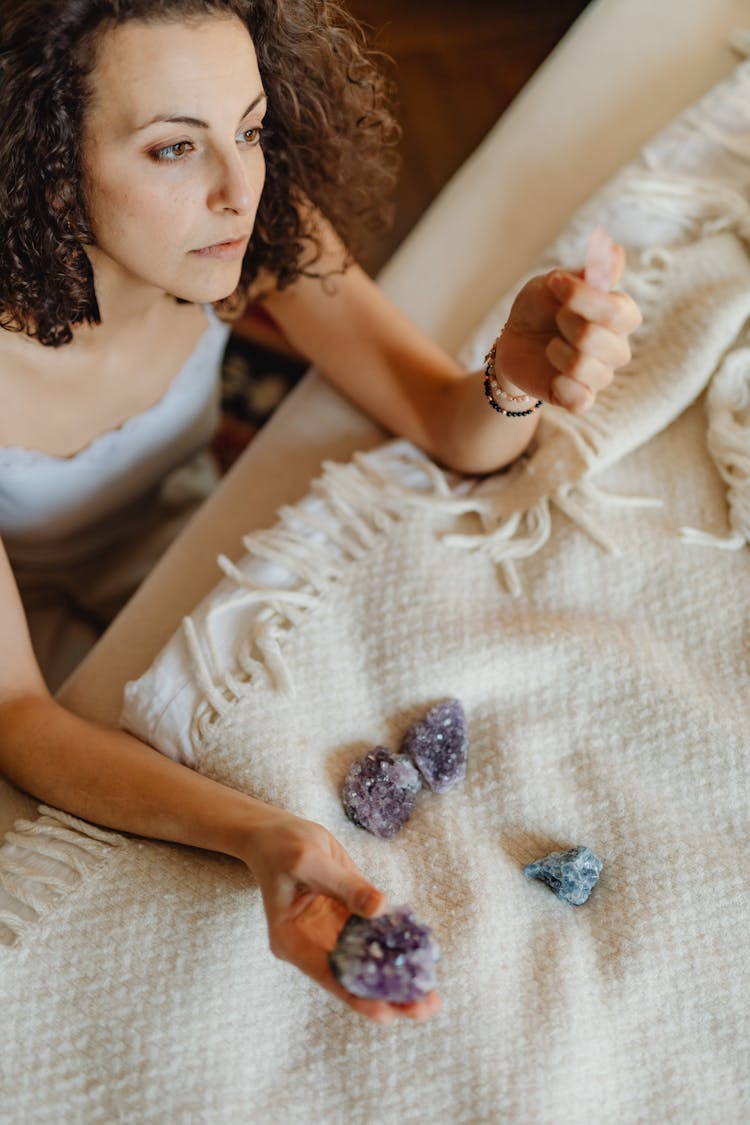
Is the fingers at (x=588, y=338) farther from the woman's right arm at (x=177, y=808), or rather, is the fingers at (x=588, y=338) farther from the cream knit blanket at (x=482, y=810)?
the woman's right arm at (x=177, y=808)

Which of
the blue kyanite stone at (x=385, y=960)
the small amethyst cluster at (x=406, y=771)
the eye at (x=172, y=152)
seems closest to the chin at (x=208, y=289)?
the eye at (x=172, y=152)

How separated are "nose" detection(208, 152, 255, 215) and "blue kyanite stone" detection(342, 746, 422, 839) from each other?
17.3 inches

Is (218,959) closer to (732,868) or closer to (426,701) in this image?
(426,701)

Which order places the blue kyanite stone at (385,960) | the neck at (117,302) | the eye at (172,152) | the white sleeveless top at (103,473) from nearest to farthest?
the blue kyanite stone at (385,960) < the eye at (172,152) < the neck at (117,302) < the white sleeveless top at (103,473)

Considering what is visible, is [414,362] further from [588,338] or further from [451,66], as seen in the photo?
[451,66]

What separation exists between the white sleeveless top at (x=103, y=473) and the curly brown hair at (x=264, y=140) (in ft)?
0.42

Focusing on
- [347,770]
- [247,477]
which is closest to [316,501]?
[247,477]

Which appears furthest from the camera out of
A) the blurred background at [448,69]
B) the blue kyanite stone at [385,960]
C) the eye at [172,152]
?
the blurred background at [448,69]

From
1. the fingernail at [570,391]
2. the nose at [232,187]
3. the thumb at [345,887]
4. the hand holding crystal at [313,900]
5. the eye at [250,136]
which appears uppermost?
the fingernail at [570,391]

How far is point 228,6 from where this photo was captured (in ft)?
2.30

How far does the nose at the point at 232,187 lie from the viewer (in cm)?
72

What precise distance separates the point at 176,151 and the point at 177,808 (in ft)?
1.58

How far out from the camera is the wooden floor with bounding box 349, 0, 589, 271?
1.96 metres

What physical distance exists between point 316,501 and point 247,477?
0.46 ft
